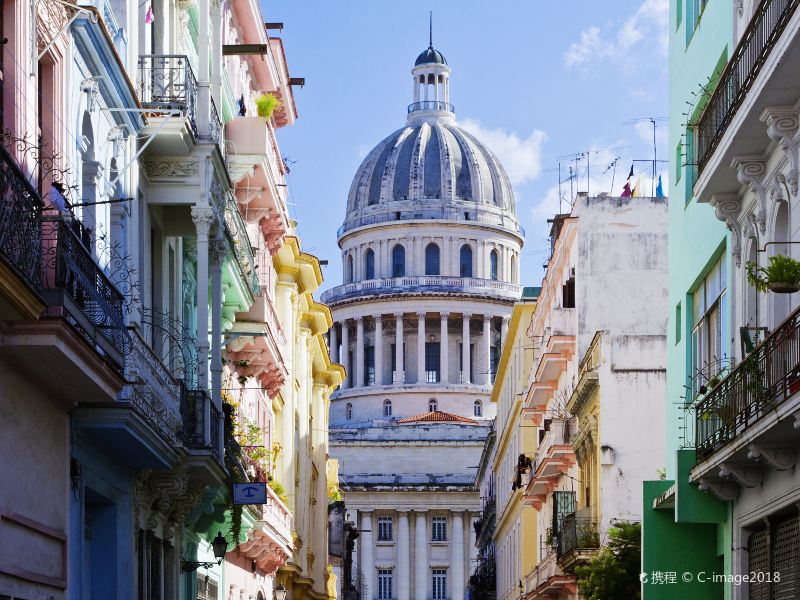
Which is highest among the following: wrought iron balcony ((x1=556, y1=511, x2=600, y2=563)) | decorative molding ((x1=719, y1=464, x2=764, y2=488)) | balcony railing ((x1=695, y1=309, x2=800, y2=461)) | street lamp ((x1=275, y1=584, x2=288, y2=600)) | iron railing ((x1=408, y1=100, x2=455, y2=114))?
iron railing ((x1=408, y1=100, x2=455, y2=114))

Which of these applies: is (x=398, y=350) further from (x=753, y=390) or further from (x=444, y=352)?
(x=753, y=390)

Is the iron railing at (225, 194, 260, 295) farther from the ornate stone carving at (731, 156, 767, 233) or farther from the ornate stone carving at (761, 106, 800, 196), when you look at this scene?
the ornate stone carving at (761, 106, 800, 196)

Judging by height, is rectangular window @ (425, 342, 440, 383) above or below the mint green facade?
above

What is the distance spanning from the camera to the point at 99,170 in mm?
20625

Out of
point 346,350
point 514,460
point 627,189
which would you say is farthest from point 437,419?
point 627,189

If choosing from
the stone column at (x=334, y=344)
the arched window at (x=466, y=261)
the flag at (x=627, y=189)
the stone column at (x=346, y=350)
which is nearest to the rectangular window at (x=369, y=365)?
the stone column at (x=346, y=350)

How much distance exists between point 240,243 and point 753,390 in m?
13.1

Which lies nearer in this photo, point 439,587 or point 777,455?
point 777,455

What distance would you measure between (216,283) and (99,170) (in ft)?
18.3

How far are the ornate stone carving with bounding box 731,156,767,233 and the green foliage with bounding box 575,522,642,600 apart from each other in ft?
57.7

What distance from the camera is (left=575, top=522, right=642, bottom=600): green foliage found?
122ft

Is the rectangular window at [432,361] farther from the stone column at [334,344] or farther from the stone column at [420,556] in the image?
the stone column at [420,556]

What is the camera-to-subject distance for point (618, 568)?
123 feet

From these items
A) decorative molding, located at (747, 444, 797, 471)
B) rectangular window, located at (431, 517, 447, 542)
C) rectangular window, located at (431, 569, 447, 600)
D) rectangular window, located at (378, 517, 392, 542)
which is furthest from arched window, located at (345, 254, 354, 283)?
decorative molding, located at (747, 444, 797, 471)
